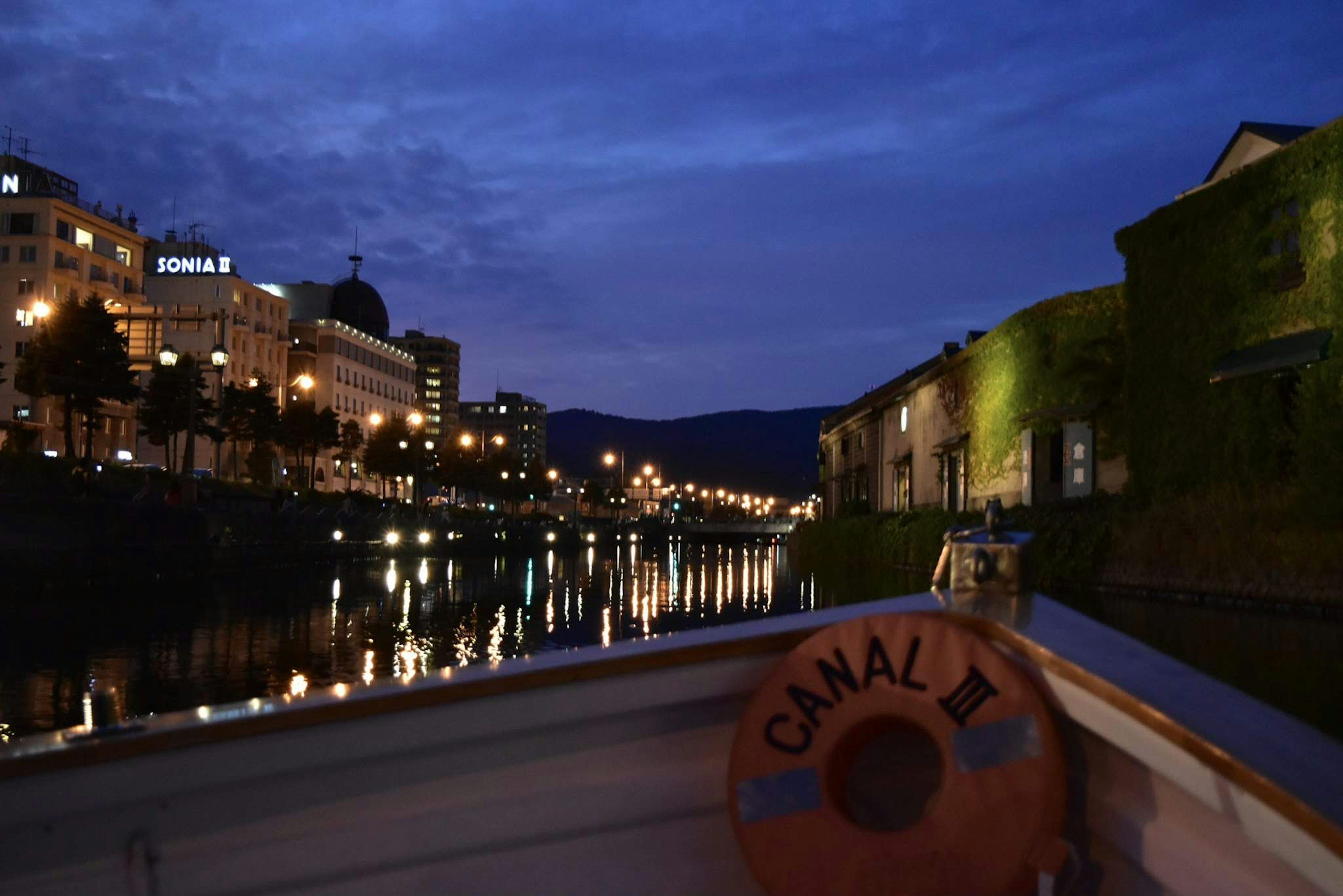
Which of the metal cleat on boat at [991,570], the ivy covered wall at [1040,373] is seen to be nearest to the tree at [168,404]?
the ivy covered wall at [1040,373]

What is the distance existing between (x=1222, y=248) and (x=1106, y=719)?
67.3 ft

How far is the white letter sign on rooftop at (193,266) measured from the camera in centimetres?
8956

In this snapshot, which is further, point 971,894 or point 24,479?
point 24,479

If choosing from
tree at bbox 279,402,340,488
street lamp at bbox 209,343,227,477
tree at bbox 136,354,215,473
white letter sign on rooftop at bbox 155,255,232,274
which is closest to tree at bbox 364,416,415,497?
tree at bbox 279,402,340,488

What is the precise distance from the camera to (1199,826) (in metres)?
2.71

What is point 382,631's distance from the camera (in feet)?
47.0

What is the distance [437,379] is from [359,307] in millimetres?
64993

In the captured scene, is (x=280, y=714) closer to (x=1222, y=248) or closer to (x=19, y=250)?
(x=1222, y=248)

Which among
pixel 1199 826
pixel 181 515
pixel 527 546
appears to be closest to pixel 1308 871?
pixel 1199 826

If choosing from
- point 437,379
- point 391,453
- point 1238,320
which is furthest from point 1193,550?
point 437,379

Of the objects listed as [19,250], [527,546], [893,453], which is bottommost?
[527,546]

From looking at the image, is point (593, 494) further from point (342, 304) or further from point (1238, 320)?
point (1238, 320)

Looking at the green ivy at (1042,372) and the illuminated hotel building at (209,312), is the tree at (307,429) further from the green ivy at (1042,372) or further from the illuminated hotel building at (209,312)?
the green ivy at (1042,372)

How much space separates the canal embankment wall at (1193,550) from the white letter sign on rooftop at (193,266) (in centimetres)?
7471
